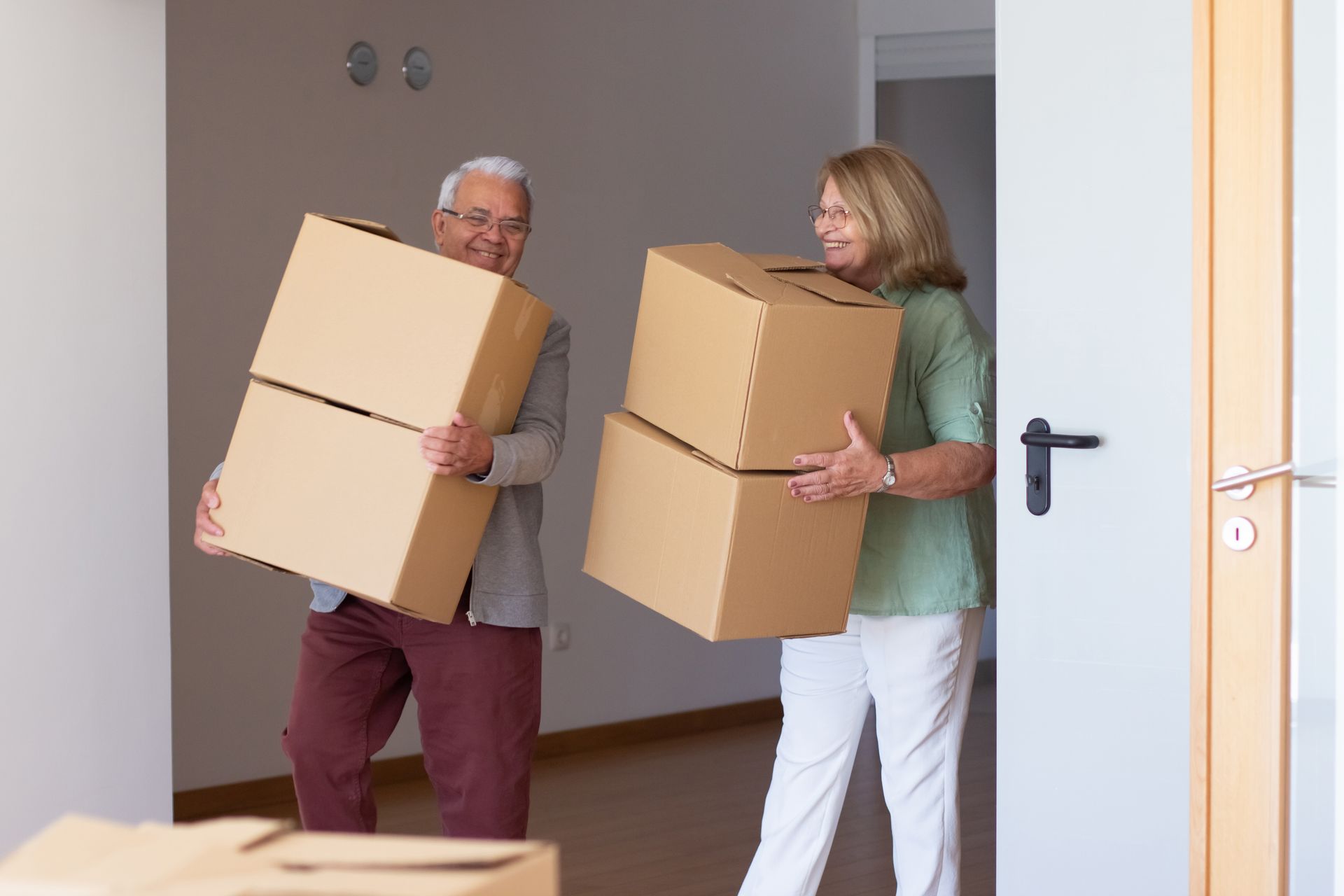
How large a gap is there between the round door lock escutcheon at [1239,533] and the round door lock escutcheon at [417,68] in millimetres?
2930

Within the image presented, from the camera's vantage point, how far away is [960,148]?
19.8 feet

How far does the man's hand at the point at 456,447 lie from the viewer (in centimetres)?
182

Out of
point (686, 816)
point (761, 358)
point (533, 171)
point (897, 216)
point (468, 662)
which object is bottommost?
point (686, 816)

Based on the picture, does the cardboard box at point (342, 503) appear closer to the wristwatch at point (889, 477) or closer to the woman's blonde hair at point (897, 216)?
the wristwatch at point (889, 477)

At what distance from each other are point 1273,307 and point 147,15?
1.72 meters

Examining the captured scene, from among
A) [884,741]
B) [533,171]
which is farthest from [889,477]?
[533,171]

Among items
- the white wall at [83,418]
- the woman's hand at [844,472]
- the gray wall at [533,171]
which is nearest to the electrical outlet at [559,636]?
the gray wall at [533,171]

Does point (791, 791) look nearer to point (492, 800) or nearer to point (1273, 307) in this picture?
point (492, 800)

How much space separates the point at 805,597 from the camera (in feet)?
6.32

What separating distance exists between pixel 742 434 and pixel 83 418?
41.0 inches

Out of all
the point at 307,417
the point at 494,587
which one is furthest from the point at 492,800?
the point at 307,417

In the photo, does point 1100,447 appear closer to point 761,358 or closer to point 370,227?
point 761,358

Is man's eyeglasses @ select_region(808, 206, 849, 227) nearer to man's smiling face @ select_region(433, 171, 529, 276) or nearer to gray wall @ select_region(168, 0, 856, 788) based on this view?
man's smiling face @ select_region(433, 171, 529, 276)

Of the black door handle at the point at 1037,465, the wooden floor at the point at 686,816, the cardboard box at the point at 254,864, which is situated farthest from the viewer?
the wooden floor at the point at 686,816
